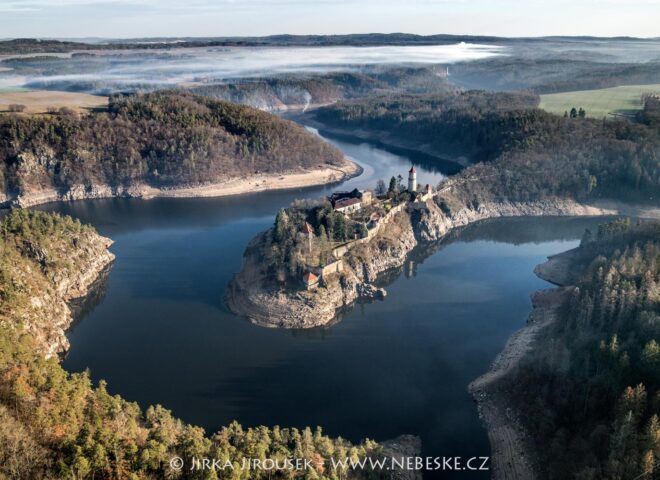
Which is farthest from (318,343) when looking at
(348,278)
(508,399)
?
(508,399)

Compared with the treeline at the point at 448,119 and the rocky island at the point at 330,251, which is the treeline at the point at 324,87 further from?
the rocky island at the point at 330,251

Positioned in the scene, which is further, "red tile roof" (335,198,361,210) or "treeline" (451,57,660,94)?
"treeline" (451,57,660,94)

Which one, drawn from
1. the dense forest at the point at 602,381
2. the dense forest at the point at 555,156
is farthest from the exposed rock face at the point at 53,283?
the dense forest at the point at 555,156

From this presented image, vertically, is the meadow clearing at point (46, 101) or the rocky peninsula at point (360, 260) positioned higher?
the meadow clearing at point (46, 101)

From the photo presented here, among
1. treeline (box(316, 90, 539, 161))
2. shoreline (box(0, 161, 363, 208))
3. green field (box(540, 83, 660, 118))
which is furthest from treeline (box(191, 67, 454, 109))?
shoreline (box(0, 161, 363, 208))

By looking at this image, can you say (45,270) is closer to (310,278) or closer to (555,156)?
(310,278)

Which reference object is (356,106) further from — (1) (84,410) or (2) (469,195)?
(1) (84,410)

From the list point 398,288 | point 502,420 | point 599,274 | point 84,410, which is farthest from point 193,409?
point 599,274

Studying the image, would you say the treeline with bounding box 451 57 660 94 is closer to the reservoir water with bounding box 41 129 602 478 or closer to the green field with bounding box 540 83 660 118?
the green field with bounding box 540 83 660 118
